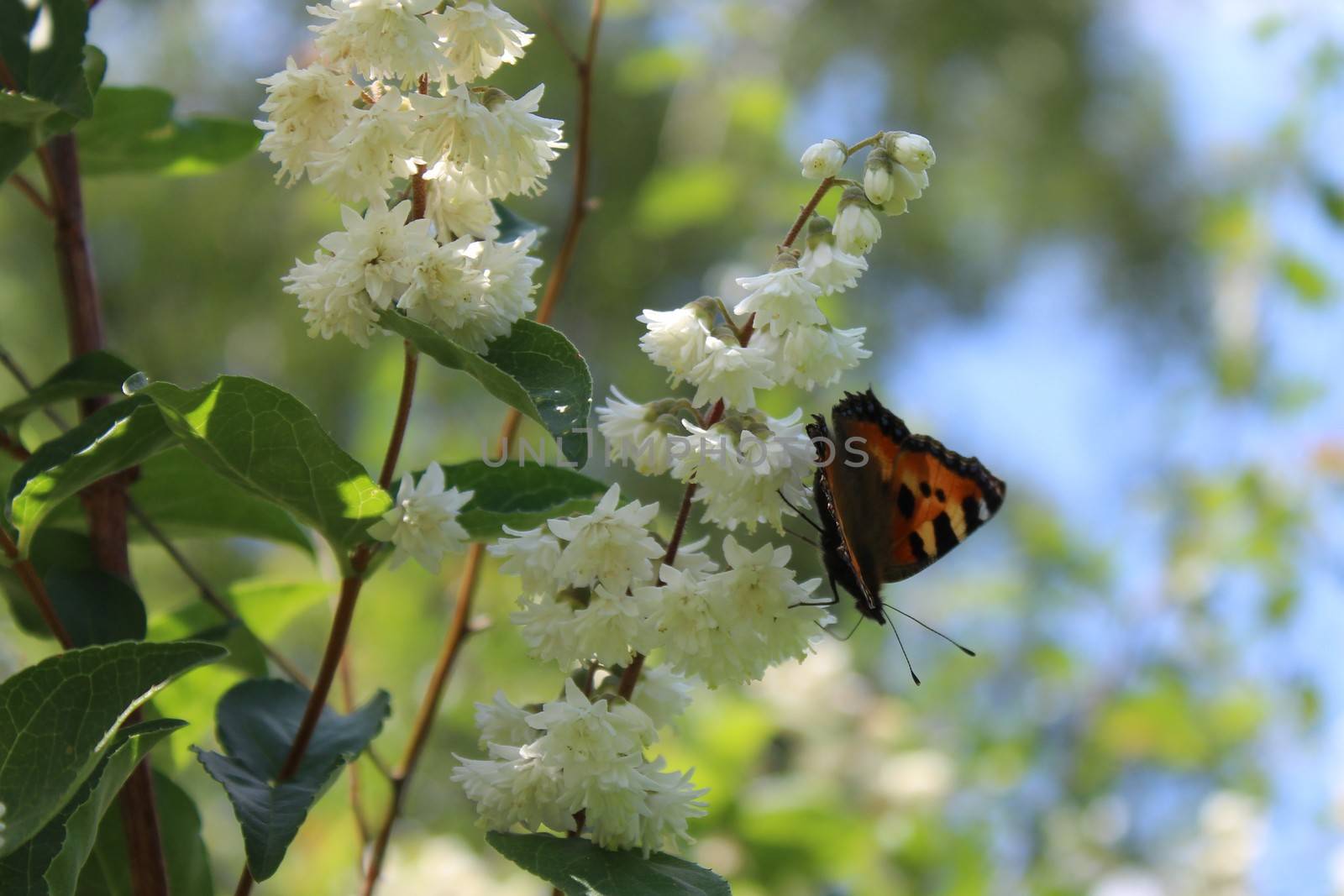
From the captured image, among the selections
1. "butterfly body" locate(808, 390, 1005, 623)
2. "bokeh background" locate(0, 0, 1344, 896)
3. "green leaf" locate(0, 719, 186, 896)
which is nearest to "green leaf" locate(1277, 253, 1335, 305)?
"bokeh background" locate(0, 0, 1344, 896)

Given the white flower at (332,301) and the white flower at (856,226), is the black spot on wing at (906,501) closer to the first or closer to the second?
the white flower at (856,226)

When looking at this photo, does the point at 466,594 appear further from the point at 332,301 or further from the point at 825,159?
the point at 825,159

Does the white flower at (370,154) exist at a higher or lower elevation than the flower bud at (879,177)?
lower

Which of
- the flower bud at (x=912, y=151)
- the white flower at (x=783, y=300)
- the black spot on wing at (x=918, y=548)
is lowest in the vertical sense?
the white flower at (x=783, y=300)

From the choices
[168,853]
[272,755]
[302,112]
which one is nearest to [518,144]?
[302,112]

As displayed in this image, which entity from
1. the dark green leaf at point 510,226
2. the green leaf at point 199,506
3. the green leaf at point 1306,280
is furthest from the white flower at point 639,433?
the green leaf at point 1306,280
